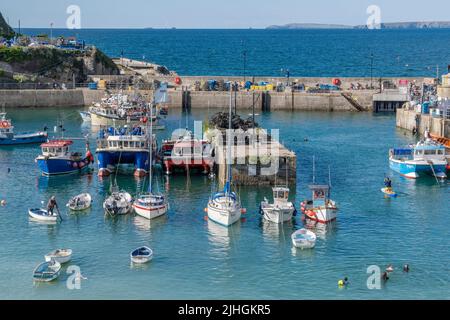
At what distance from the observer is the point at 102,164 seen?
2881 inches

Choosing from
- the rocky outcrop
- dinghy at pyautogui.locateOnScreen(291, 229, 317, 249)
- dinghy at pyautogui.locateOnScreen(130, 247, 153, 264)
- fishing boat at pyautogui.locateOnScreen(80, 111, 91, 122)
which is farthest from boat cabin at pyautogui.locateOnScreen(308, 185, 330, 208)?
the rocky outcrop

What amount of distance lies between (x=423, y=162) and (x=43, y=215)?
3398cm

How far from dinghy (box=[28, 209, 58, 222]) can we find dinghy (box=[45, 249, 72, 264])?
8871mm

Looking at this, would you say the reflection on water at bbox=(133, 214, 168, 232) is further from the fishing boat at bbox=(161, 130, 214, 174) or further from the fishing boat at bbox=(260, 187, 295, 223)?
the fishing boat at bbox=(161, 130, 214, 174)

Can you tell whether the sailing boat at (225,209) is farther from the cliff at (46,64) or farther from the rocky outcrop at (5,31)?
the rocky outcrop at (5,31)

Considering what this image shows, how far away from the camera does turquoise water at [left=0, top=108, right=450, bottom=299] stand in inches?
1762

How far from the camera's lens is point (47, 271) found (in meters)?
45.8

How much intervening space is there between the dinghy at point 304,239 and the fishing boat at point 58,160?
29.1m

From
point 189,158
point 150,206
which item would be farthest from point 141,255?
point 189,158

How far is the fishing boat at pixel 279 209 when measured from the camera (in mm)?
56656

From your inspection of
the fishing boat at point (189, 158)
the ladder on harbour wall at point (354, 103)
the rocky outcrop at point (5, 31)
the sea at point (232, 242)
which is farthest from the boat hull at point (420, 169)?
the rocky outcrop at point (5, 31)

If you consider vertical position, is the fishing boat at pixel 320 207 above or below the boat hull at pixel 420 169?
below

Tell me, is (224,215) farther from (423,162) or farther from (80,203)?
(423,162)
